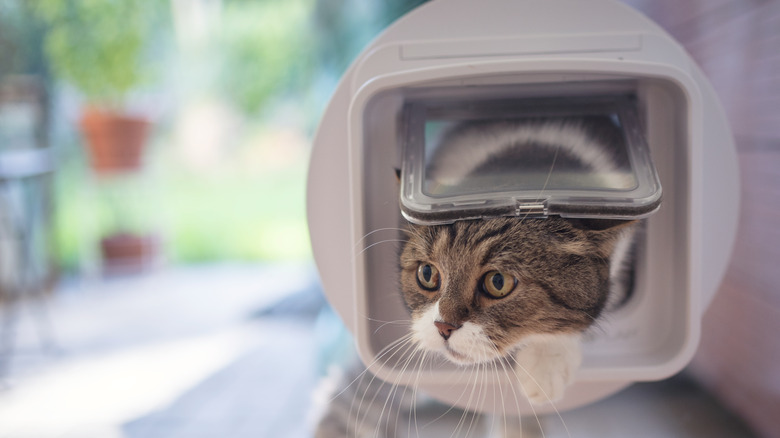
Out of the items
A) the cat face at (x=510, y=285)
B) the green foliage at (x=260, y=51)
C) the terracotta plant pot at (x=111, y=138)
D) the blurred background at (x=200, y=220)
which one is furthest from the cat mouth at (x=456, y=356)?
the terracotta plant pot at (x=111, y=138)

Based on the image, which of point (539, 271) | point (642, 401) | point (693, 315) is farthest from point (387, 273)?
point (642, 401)

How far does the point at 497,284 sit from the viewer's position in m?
0.63

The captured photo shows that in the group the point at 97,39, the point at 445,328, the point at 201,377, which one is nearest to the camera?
the point at 445,328

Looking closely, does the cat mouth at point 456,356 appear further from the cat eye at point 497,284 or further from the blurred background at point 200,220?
the blurred background at point 200,220

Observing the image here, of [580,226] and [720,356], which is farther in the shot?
[720,356]

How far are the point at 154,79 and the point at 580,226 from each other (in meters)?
2.15

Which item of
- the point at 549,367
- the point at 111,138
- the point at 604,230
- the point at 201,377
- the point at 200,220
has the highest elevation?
the point at 604,230

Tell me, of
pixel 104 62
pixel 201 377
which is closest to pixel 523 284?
pixel 201 377

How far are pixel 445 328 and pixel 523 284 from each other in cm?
10

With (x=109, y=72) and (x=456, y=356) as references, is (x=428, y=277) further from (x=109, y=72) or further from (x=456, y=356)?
(x=109, y=72)

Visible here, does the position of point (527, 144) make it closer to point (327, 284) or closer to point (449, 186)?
point (449, 186)

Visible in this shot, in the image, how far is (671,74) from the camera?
1.82 feet

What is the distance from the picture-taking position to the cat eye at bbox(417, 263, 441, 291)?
0.67 meters

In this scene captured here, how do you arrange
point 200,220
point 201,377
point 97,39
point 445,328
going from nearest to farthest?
point 445,328, point 201,377, point 97,39, point 200,220
